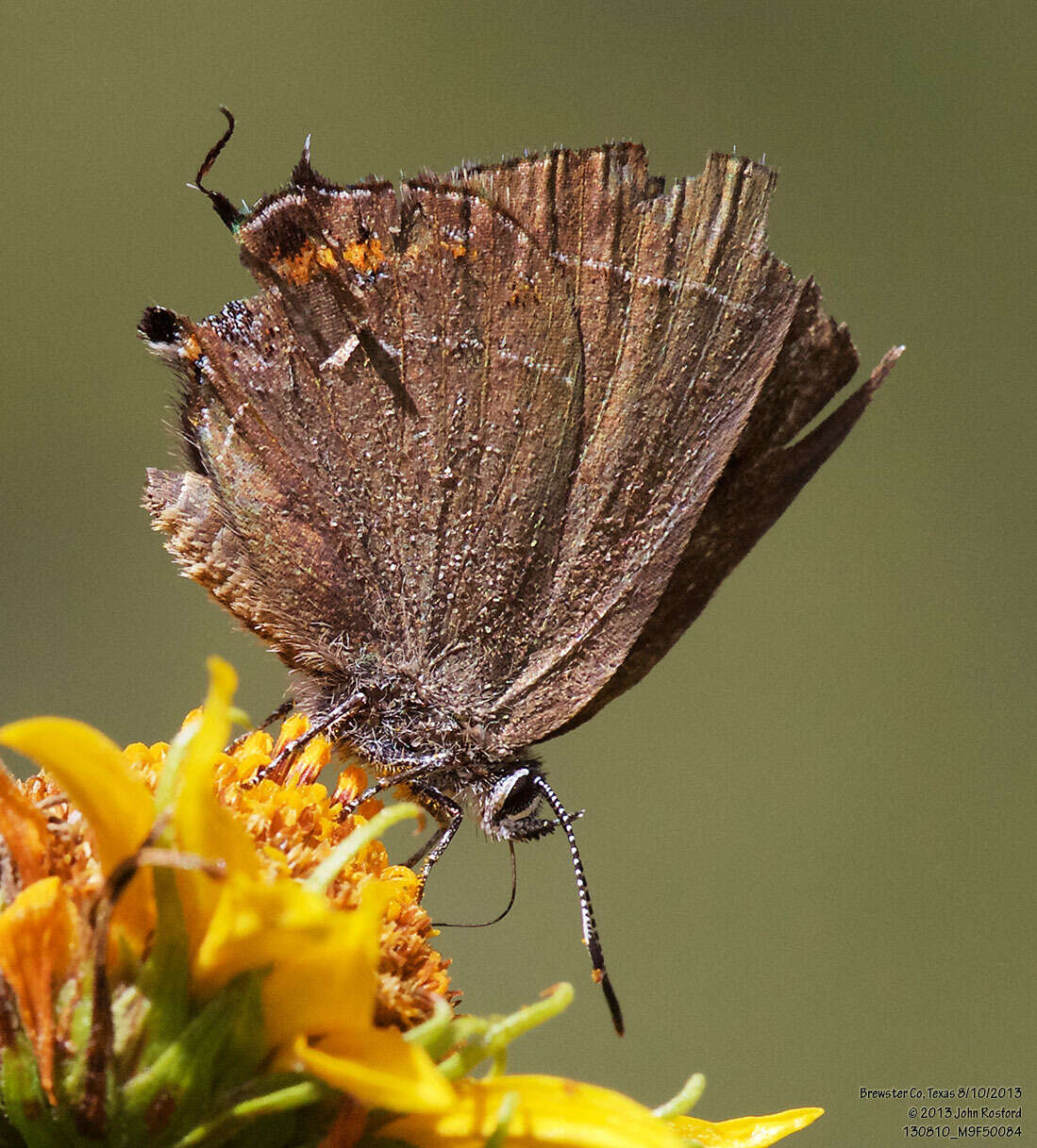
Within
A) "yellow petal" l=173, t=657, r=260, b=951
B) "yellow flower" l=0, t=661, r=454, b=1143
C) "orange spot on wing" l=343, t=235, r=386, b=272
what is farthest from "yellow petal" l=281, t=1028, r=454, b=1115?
"orange spot on wing" l=343, t=235, r=386, b=272

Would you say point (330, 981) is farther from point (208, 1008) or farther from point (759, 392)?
point (759, 392)

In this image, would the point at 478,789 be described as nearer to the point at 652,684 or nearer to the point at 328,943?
the point at 328,943

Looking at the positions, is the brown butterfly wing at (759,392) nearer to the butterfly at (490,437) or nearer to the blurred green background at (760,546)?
the butterfly at (490,437)

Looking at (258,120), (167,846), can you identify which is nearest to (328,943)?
(167,846)

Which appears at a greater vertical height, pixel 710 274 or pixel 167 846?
pixel 710 274

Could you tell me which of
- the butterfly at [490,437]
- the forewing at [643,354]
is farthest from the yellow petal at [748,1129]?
the forewing at [643,354]

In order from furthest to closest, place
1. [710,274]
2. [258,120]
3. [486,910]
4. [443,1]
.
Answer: [443,1]
[258,120]
[486,910]
[710,274]
